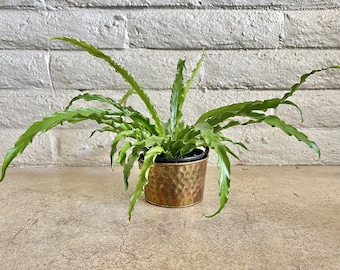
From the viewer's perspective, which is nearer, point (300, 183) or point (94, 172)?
point (300, 183)

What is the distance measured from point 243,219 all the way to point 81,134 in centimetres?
63

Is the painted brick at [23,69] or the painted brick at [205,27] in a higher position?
the painted brick at [205,27]

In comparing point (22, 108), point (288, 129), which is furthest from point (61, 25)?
point (288, 129)

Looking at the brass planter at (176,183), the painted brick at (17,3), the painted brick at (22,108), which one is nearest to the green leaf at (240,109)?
the brass planter at (176,183)

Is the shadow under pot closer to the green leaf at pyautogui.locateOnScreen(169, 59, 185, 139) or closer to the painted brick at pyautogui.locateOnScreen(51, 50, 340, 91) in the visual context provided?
the green leaf at pyautogui.locateOnScreen(169, 59, 185, 139)

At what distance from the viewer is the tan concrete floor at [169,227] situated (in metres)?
0.66

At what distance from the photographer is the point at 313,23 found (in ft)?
3.67

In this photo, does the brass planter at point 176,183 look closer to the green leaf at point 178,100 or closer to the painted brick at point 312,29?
the green leaf at point 178,100

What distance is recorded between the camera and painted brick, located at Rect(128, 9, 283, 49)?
3.67 feet

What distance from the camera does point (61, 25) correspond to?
1.13 meters

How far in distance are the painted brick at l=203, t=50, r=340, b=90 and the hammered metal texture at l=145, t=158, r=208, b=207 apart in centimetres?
38

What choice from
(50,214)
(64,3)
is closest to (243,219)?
(50,214)

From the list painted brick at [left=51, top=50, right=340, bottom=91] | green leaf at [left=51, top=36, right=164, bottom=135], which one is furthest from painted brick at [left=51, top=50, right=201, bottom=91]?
green leaf at [left=51, top=36, right=164, bottom=135]

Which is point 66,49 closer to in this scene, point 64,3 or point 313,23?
point 64,3
